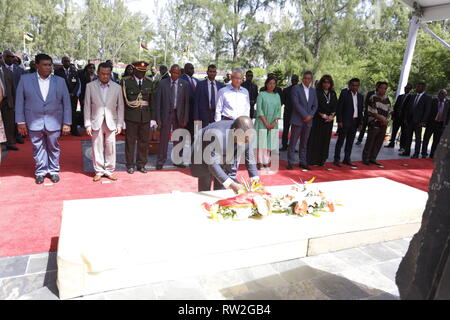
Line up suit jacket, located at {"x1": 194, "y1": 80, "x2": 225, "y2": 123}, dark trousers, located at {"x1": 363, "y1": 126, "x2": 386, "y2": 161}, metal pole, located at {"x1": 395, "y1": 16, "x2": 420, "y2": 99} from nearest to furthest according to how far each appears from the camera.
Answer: suit jacket, located at {"x1": 194, "y1": 80, "x2": 225, "y2": 123}, dark trousers, located at {"x1": 363, "y1": 126, "x2": 386, "y2": 161}, metal pole, located at {"x1": 395, "y1": 16, "x2": 420, "y2": 99}

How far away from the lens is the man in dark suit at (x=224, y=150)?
10.7 feet

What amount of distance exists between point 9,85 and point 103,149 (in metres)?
2.54

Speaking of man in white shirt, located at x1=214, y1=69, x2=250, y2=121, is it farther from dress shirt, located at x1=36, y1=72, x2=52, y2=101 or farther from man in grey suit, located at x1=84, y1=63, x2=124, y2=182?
dress shirt, located at x1=36, y1=72, x2=52, y2=101

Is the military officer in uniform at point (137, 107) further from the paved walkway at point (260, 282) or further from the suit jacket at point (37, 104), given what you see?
the paved walkway at point (260, 282)

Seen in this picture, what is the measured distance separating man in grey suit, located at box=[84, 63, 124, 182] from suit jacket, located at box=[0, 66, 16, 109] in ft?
7.69

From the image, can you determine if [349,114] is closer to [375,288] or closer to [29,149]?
Answer: [375,288]

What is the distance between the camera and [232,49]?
21.8 metres

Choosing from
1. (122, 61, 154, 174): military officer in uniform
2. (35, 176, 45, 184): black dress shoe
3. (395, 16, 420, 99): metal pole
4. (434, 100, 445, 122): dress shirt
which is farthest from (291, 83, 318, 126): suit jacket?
(395, 16, 420, 99): metal pole

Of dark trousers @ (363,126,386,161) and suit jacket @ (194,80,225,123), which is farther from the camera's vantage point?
dark trousers @ (363,126,386,161)

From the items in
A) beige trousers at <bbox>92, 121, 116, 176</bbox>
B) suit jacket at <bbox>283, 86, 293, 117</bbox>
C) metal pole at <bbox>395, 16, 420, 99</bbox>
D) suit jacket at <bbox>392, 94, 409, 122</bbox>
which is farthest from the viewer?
metal pole at <bbox>395, 16, 420, 99</bbox>

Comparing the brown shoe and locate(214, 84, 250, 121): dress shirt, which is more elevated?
locate(214, 84, 250, 121): dress shirt

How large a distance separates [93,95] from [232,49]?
1786 centimetres

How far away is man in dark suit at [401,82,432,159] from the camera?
323 inches
